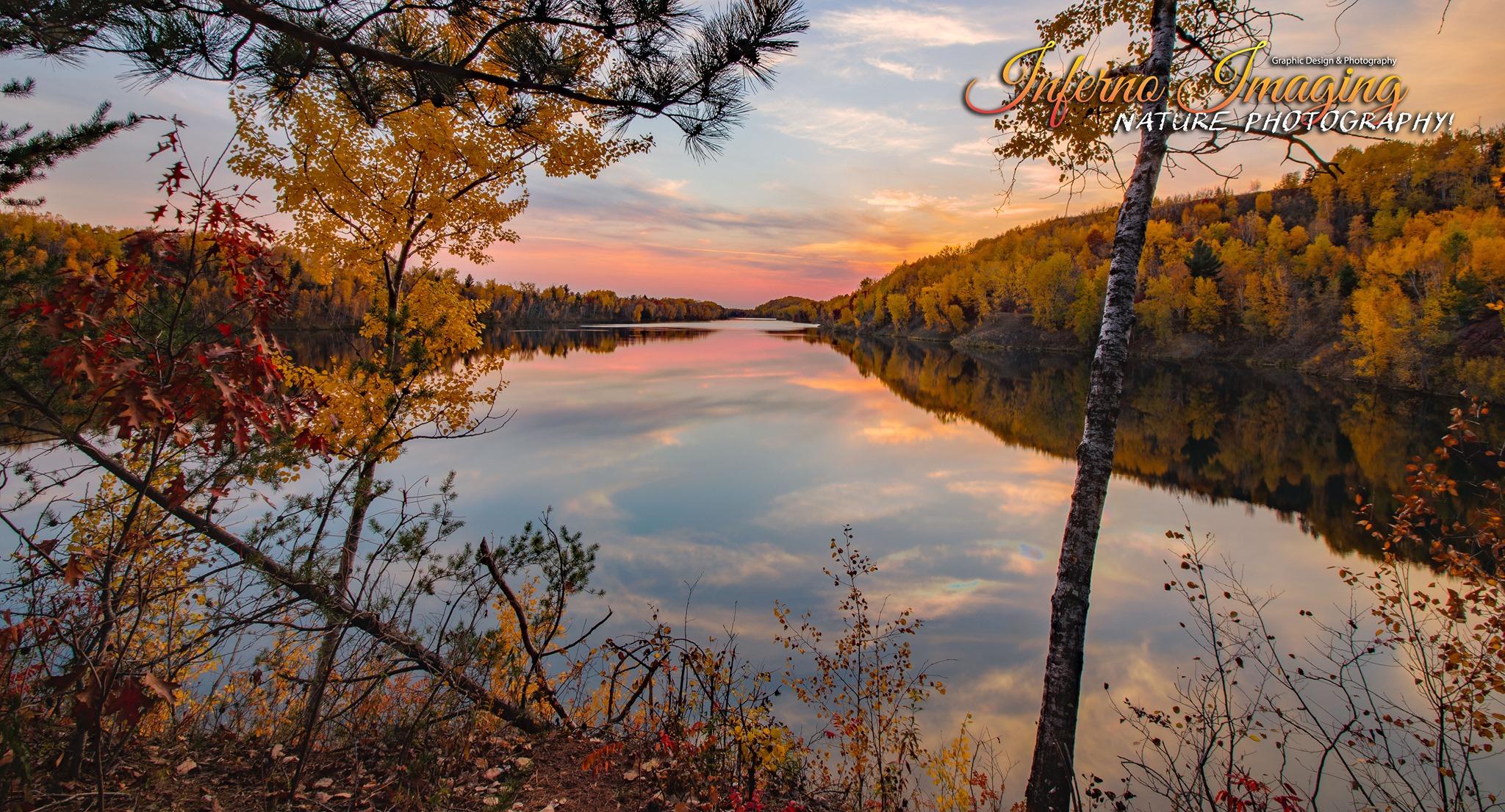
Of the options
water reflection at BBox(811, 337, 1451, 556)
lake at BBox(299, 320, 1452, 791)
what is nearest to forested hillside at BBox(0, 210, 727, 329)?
lake at BBox(299, 320, 1452, 791)

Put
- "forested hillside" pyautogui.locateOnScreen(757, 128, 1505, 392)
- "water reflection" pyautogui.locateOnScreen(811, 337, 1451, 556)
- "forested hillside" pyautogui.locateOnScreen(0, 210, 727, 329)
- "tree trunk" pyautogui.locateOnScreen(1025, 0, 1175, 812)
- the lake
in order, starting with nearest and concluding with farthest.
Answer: "forested hillside" pyautogui.locateOnScreen(0, 210, 727, 329)
"tree trunk" pyautogui.locateOnScreen(1025, 0, 1175, 812)
the lake
"water reflection" pyautogui.locateOnScreen(811, 337, 1451, 556)
"forested hillside" pyautogui.locateOnScreen(757, 128, 1505, 392)

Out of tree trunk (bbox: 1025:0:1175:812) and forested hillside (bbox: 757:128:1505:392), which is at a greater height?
forested hillside (bbox: 757:128:1505:392)

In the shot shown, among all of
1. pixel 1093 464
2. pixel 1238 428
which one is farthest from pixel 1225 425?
pixel 1093 464

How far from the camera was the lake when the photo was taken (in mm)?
11039

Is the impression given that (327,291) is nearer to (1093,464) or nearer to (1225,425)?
(1093,464)

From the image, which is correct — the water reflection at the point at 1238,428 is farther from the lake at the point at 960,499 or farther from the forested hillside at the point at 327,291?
the forested hillside at the point at 327,291

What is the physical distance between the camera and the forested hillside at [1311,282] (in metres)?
36.0

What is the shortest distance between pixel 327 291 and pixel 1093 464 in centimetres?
1810

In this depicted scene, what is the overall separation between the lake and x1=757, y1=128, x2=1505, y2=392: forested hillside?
5.04 m

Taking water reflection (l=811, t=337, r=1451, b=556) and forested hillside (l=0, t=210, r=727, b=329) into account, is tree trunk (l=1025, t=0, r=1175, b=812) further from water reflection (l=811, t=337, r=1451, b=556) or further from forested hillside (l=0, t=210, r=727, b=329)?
water reflection (l=811, t=337, r=1451, b=556)

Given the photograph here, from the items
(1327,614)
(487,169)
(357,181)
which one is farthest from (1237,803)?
(1327,614)

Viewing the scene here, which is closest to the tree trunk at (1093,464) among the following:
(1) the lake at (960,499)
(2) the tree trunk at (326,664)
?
(1) the lake at (960,499)

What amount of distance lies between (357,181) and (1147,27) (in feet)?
27.4

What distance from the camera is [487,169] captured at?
315 inches
